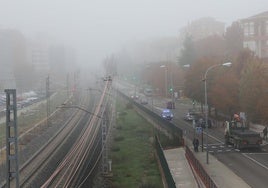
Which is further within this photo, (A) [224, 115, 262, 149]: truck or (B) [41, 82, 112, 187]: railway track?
(A) [224, 115, 262, 149]: truck

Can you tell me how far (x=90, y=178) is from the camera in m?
31.7

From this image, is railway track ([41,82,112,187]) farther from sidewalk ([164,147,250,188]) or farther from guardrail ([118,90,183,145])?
guardrail ([118,90,183,145])

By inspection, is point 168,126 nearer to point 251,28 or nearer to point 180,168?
point 180,168

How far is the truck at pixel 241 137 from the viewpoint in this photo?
112 feet

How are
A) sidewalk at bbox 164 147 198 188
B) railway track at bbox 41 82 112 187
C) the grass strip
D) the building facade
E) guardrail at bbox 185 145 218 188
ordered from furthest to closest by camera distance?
the building facade → railway track at bbox 41 82 112 187 → the grass strip → sidewalk at bbox 164 147 198 188 → guardrail at bbox 185 145 218 188

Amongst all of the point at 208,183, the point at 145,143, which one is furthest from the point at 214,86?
the point at 208,183

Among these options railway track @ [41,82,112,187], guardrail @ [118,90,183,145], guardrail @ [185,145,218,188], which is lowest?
railway track @ [41,82,112,187]

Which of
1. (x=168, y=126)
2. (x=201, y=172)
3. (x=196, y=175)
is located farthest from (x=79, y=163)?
(x=201, y=172)

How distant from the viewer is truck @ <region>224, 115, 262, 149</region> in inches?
1342

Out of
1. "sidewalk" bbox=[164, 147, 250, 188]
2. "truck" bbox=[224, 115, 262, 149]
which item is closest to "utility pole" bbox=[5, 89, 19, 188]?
"sidewalk" bbox=[164, 147, 250, 188]

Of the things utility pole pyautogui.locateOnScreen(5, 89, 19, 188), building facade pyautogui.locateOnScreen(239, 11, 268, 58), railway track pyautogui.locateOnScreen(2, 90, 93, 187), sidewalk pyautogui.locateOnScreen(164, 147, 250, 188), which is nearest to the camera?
utility pole pyautogui.locateOnScreen(5, 89, 19, 188)

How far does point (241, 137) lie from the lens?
1352 inches

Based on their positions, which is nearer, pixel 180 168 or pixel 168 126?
pixel 180 168

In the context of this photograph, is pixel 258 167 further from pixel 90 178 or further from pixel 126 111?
pixel 126 111
